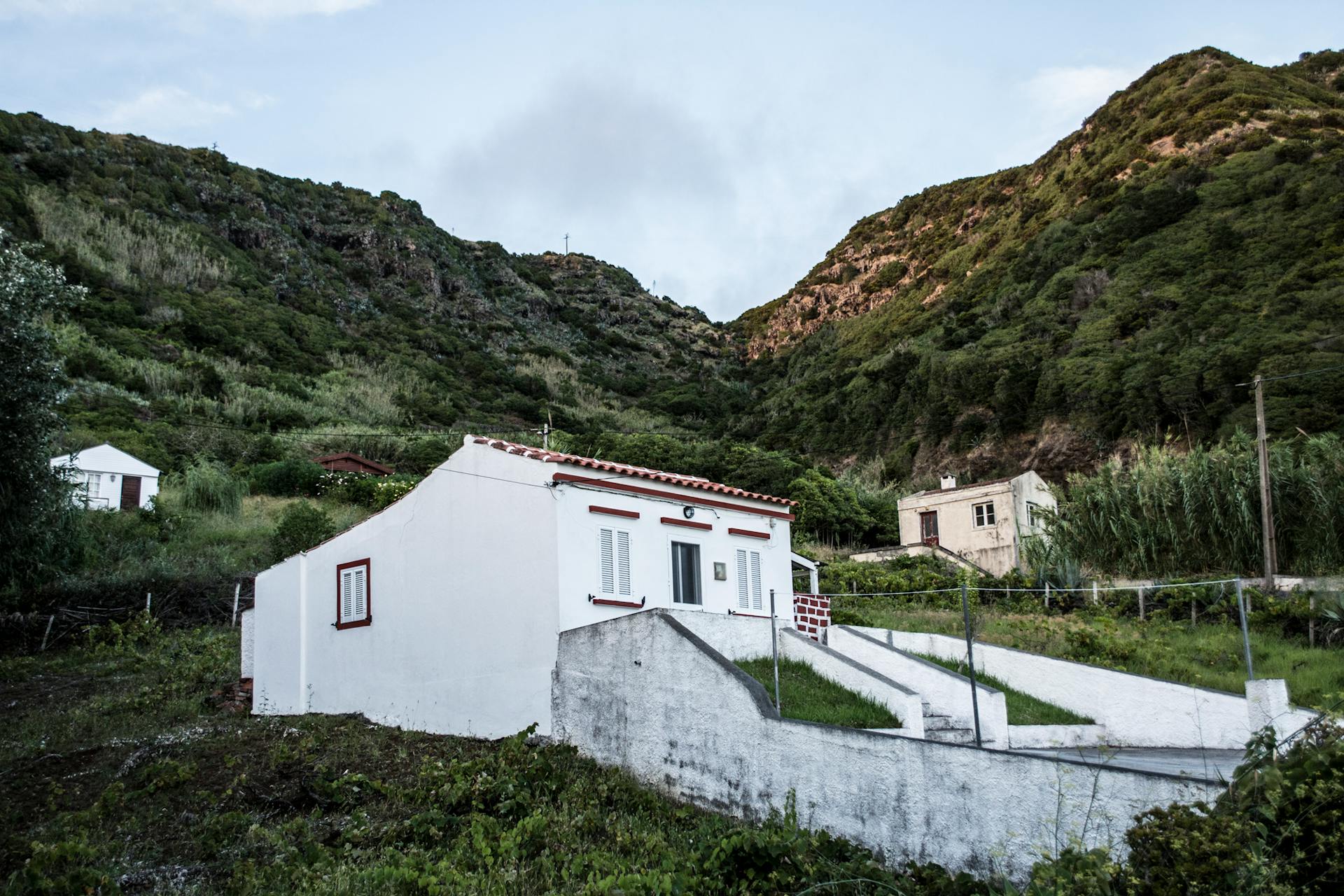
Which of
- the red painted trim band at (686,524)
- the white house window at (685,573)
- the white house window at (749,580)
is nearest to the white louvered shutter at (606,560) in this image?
the red painted trim band at (686,524)

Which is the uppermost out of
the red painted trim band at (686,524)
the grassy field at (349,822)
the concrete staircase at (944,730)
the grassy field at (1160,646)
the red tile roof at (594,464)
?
the red tile roof at (594,464)

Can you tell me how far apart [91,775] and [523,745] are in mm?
6155

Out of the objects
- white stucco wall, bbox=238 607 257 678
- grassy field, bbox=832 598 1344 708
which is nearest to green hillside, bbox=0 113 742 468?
white stucco wall, bbox=238 607 257 678

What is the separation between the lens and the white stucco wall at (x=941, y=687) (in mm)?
11445

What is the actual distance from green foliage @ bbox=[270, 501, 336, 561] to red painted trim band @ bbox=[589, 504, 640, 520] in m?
18.3

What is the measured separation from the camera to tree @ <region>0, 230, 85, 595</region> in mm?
15016

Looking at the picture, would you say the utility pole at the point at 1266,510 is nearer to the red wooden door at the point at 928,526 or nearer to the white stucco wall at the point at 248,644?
the red wooden door at the point at 928,526

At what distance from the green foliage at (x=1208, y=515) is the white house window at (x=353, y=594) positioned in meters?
19.4

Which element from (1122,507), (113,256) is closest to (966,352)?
(1122,507)

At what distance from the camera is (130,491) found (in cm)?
3859

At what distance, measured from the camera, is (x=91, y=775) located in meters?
13.5

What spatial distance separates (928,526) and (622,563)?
83.3ft

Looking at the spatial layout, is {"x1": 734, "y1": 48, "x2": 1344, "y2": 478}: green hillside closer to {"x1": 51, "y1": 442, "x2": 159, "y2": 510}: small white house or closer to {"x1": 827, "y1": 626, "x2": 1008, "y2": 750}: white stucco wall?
{"x1": 827, "y1": 626, "x2": 1008, "y2": 750}: white stucco wall

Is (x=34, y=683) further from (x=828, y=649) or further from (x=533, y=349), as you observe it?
(x=533, y=349)
